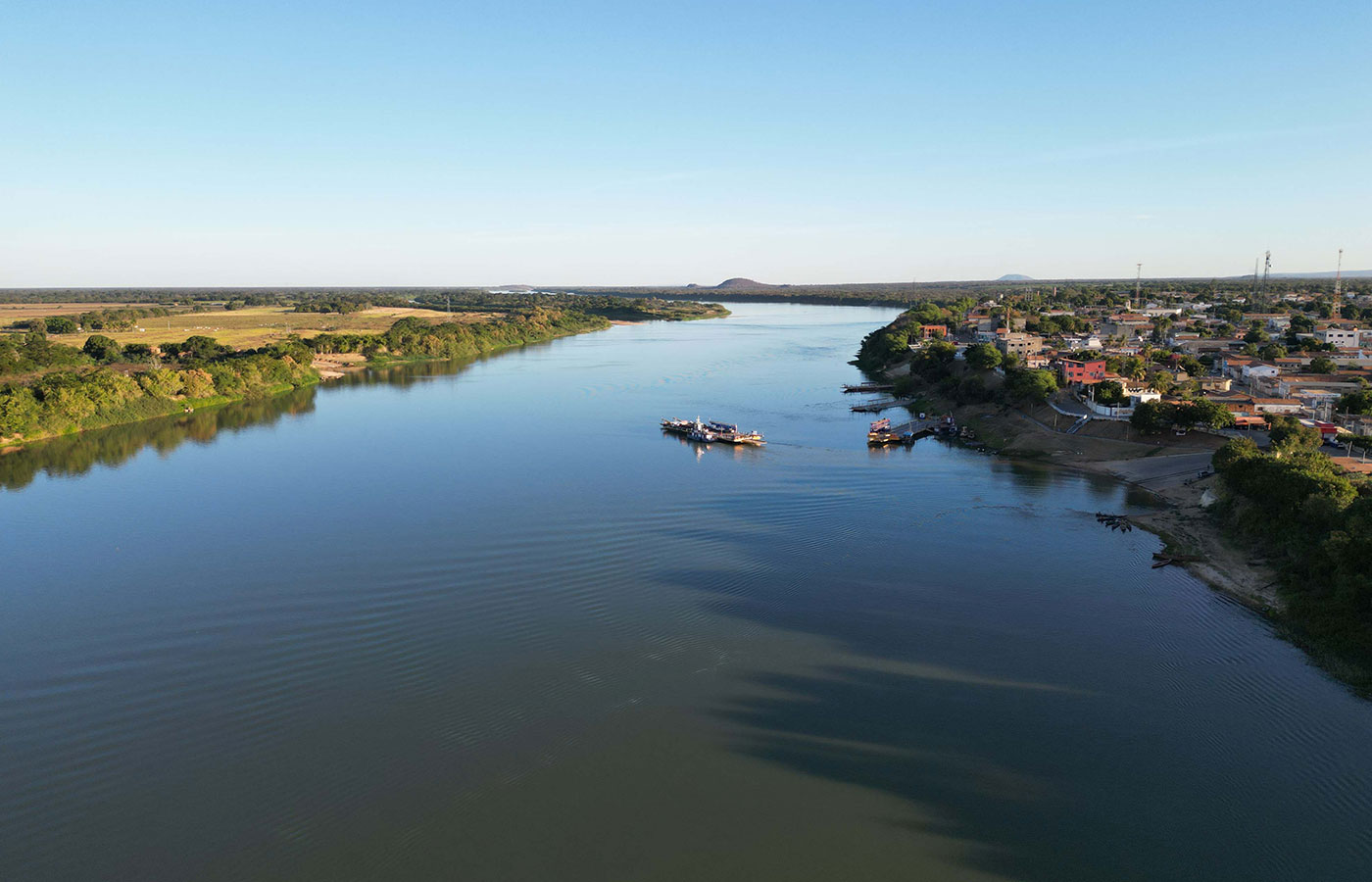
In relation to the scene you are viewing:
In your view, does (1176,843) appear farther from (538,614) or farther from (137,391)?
(137,391)

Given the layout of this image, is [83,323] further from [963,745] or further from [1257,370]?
[1257,370]

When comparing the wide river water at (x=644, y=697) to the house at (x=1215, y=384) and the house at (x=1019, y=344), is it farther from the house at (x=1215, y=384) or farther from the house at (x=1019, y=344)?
the house at (x=1019, y=344)

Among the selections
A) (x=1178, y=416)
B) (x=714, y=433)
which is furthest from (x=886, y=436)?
(x=1178, y=416)

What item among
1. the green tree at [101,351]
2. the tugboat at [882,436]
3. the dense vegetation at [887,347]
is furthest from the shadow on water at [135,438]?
the dense vegetation at [887,347]

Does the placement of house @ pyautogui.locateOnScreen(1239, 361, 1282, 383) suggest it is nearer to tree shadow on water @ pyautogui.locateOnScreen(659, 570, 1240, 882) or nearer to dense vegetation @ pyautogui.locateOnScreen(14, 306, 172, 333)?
tree shadow on water @ pyautogui.locateOnScreen(659, 570, 1240, 882)

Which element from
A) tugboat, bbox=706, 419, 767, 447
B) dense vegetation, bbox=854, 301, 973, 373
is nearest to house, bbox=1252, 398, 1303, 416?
tugboat, bbox=706, 419, 767, 447

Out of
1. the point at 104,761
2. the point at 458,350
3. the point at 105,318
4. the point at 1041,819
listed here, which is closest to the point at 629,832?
the point at 1041,819
